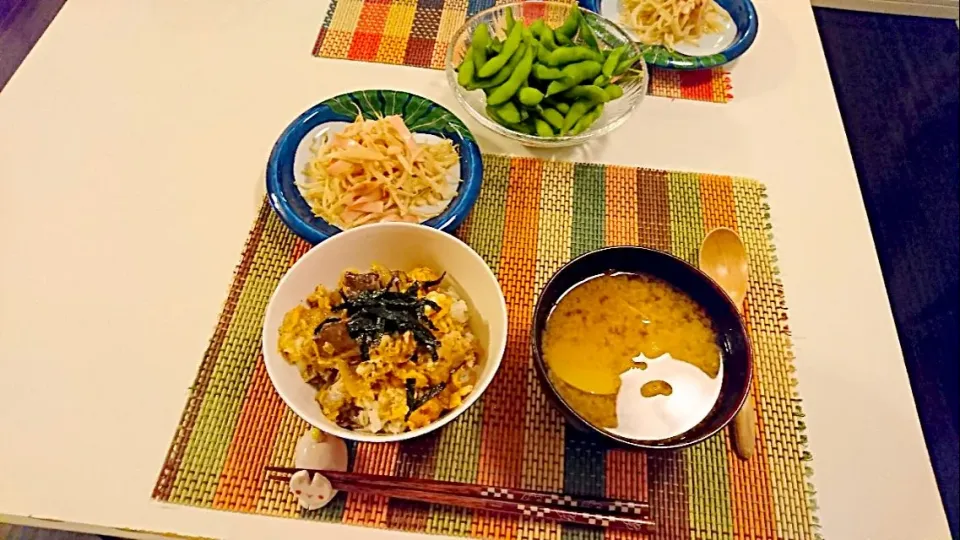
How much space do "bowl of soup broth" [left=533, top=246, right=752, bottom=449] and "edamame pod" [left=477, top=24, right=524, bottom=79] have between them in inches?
17.7

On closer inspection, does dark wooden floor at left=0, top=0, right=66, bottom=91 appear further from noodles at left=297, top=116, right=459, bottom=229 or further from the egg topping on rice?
the egg topping on rice

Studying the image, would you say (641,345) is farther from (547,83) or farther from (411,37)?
(411,37)

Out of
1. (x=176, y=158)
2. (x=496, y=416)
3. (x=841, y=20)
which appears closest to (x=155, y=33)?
(x=176, y=158)

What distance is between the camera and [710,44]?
4.70 feet

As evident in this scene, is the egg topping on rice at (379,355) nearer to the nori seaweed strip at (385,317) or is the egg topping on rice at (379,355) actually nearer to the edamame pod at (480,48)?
the nori seaweed strip at (385,317)

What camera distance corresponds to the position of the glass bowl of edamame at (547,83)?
46.8 inches

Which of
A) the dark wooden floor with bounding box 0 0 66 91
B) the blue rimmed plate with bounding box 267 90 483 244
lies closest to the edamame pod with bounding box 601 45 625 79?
the blue rimmed plate with bounding box 267 90 483 244

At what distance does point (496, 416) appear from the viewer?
0.97 m

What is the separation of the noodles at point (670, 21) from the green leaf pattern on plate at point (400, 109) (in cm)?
52

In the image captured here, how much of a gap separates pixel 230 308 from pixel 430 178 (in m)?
0.40

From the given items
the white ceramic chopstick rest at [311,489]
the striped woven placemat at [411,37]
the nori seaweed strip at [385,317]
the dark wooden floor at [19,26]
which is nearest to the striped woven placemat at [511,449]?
the white ceramic chopstick rest at [311,489]

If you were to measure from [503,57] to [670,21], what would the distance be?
0.44m

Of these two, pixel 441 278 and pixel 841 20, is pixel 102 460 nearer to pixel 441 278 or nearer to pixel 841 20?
pixel 441 278

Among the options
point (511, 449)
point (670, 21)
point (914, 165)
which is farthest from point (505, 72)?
point (914, 165)
